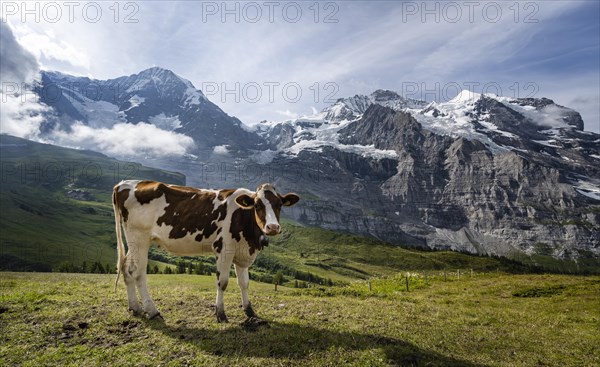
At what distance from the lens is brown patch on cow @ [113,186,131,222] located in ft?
43.2

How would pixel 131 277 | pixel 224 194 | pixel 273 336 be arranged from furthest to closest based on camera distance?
1. pixel 224 194
2. pixel 131 277
3. pixel 273 336

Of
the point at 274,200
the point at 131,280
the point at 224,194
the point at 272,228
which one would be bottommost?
the point at 131,280

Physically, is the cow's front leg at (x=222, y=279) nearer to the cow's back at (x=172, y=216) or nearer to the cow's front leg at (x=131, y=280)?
the cow's back at (x=172, y=216)

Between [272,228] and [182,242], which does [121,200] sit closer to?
[182,242]

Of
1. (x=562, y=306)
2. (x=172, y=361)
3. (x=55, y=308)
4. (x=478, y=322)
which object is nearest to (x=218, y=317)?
(x=172, y=361)

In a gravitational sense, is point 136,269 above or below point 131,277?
above

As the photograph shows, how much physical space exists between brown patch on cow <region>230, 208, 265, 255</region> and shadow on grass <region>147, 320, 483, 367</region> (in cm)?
272

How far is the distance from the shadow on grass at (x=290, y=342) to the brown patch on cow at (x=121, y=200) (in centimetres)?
404

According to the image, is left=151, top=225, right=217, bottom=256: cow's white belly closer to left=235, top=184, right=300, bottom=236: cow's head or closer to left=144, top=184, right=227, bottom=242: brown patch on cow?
left=144, top=184, right=227, bottom=242: brown patch on cow

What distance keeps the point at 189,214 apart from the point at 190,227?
0.46m

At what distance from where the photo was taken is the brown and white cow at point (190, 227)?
12445mm

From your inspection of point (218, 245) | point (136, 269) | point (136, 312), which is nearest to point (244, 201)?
point (218, 245)

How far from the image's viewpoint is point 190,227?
12.8 meters

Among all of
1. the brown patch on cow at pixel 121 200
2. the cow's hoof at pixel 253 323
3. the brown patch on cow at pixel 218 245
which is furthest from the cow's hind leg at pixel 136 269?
the cow's hoof at pixel 253 323
